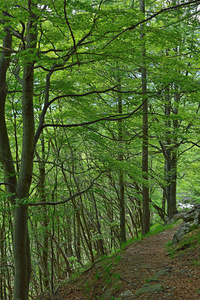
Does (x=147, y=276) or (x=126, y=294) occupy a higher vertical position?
(x=147, y=276)

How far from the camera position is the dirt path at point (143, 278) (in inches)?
175

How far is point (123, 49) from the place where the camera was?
4.87m

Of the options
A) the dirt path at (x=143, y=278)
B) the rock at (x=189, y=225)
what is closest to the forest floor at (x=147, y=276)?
the dirt path at (x=143, y=278)

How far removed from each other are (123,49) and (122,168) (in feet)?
10.7

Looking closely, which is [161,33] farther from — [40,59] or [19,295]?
[19,295]

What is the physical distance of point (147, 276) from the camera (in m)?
5.39

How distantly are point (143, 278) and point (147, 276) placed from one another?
11cm

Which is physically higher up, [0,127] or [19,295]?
[0,127]

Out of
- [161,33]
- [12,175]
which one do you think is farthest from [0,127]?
[161,33]

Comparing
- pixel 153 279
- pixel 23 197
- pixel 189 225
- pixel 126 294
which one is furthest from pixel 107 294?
pixel 189 225

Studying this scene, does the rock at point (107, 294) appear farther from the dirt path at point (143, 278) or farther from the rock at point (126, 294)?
the rock at point (126, 294)

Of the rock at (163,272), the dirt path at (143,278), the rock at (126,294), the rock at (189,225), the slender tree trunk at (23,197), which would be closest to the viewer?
the dirt path at (143,278)

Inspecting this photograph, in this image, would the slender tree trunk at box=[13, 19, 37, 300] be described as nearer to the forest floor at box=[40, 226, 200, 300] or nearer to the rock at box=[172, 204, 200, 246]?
the forest floor at box=[40, 226, 200, 300]

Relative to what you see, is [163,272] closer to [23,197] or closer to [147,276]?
[147,276]
